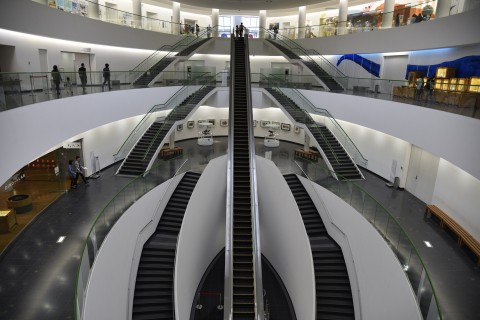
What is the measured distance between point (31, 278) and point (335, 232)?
10.7 metres

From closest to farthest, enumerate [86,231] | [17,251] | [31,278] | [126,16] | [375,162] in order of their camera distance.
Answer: [31,278] < [17,251] < [86,231] < [375,162] < [126,16]

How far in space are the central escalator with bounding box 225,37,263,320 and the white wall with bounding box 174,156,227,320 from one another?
141 centimetres

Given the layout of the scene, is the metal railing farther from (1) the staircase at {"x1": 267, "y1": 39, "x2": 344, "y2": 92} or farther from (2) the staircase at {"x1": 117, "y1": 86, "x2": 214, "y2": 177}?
(1) the staircase at {"x1": 267, "y1": 39, "x2": 344, "y2": 92}

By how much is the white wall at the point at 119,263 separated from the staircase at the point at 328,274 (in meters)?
6.24

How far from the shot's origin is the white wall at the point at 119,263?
8.95m

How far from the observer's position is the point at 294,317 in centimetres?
1145

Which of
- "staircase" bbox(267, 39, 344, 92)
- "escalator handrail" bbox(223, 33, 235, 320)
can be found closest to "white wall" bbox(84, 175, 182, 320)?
"escalator handrail" bbox(223, 33, 235, 320)

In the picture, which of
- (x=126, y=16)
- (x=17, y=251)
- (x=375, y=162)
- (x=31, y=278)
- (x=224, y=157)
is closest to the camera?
(x=31, y=278)

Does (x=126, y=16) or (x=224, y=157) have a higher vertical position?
(x=126, y=16)

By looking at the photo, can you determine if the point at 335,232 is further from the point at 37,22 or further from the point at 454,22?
the point at 37,22

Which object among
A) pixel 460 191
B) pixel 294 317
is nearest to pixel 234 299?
pixel 294 317

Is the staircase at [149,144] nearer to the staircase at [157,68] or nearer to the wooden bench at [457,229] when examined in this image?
the staircase at [157,68]

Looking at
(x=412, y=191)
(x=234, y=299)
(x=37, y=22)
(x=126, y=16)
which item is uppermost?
(x=126, y=16)

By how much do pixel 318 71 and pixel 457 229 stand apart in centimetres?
1318
